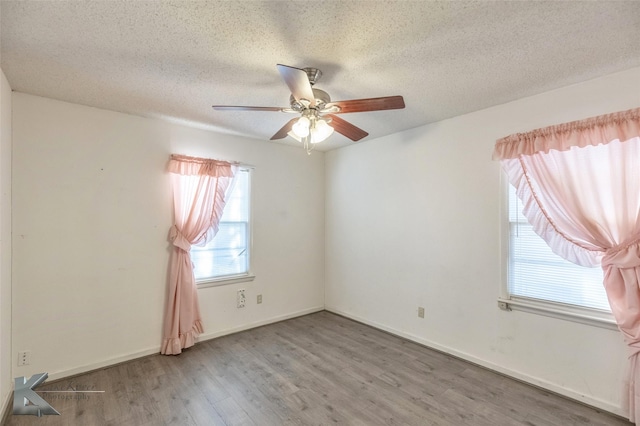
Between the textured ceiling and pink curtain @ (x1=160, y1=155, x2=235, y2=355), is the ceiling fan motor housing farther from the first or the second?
pink curtain @ (x1=160, y1=155, x2=235, y2=355)

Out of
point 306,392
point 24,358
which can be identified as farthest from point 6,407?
point 306,392

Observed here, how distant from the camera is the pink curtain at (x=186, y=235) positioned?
3.14 metres

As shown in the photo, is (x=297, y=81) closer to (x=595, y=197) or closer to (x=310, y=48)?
(x=310, y=48)

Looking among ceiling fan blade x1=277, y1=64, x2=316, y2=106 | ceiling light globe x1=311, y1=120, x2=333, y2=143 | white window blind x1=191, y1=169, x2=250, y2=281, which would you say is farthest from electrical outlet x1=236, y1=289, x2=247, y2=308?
ceiling fan blade x1=277, y1=64, x2=316, y2=106

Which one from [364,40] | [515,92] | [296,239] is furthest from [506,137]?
[296,239]

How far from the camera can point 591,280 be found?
7.46 feet

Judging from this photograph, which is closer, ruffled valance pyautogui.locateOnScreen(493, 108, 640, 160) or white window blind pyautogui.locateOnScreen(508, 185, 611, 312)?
ruffled valance pyautogui.locateOnScreen(493, 108, 640, 160)

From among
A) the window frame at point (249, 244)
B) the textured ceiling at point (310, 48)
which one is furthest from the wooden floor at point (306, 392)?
the textured ceiling at point (310, 48)

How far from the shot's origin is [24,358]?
2.47 metres

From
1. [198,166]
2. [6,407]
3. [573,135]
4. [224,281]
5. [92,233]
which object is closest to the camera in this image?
[6,407]

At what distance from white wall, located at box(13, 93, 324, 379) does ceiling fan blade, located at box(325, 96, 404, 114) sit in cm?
213

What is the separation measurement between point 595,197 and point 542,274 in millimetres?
734

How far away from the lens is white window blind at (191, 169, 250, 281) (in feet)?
11.5

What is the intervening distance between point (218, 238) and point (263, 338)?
1.33m
